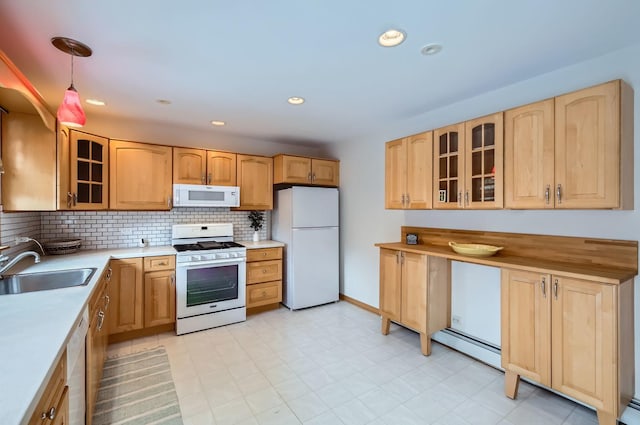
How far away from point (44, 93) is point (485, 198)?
3.96 metres

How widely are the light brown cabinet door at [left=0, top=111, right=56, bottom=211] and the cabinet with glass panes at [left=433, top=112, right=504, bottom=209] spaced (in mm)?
3317

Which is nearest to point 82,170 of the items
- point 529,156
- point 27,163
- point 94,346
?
point 27,163

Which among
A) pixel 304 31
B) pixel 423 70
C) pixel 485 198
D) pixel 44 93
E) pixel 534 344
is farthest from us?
pixel 44 93

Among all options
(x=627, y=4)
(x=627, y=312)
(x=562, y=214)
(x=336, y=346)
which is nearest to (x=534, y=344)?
(x=627, y=312)

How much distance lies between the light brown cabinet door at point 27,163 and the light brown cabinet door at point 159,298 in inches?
46.1

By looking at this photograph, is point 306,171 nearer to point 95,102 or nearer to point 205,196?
point 205,196

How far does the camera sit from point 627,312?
73.2 inches

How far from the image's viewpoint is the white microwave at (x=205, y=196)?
11.7 feet

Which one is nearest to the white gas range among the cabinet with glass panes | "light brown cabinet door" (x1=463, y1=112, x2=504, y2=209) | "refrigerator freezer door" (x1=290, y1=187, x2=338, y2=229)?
"refrigerator freezer door" (x1=290, y1=187, x2=338, y2=229)

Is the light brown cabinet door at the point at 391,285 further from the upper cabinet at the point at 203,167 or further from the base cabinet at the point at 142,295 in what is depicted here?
the base cabinet at the point at 142,295

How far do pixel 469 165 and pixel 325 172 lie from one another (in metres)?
2.21

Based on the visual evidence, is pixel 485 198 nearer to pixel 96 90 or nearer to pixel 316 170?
pixel 316 170

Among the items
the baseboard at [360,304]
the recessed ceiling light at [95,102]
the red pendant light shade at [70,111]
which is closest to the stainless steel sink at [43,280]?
the red pendant light shade at [70,111]

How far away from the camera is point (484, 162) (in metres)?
2.47
